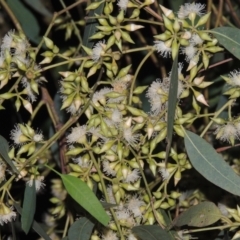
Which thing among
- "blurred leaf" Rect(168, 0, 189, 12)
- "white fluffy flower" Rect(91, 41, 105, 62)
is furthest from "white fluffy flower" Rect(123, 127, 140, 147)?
"blurred leaf" Rect(168, 0, 189, 12)

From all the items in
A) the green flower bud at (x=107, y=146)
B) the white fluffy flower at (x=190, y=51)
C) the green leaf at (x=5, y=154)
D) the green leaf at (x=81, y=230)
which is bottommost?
the green leaf at (x=81, y=230)

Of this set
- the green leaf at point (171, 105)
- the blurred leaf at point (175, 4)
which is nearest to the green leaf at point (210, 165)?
the green leaf at point (171, 105)

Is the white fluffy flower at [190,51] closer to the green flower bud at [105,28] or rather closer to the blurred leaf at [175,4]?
the green flower bud at [105,28]

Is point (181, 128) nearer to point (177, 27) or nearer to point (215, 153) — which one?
point (215, 153)

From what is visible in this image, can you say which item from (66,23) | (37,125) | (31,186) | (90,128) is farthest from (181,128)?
(37,125)

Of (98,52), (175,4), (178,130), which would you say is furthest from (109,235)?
(175,4)
